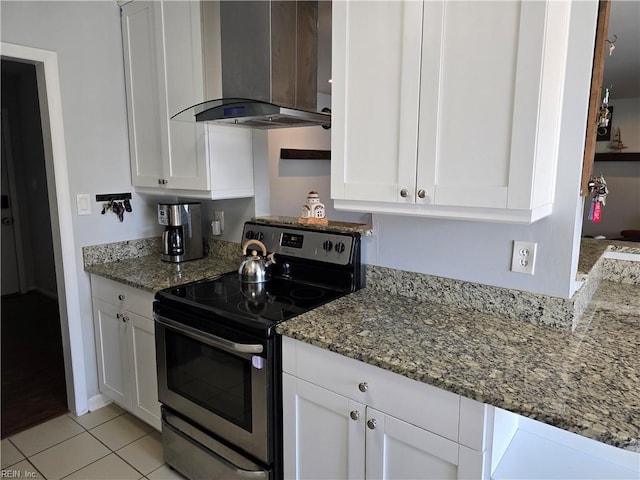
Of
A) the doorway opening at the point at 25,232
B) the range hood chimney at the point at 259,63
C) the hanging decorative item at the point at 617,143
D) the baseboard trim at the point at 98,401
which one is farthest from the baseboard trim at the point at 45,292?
the hanging decorative item at the point at 617,143

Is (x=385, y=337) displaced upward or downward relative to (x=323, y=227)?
downward

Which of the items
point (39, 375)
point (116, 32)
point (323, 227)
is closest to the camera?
point (323, 227)

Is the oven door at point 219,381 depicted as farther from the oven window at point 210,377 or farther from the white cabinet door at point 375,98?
the white cabinet door at point 375,98

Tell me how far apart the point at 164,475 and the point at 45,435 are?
2.64ft

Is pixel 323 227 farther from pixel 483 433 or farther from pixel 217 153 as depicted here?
pixel 483 433

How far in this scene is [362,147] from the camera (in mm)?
1542

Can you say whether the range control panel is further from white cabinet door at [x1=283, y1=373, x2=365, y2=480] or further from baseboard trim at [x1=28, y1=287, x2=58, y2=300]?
baseboard trim at [x1=28, y1=287, x2=58, y2=300]

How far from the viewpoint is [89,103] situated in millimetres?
2406

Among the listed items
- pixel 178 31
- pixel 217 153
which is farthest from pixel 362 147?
pixel 178 31

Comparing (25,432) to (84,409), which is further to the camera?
(84,409)

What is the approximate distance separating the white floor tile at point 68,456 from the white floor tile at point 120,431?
4 centimetres

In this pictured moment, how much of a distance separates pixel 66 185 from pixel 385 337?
1930mm

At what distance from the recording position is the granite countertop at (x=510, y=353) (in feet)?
3.46

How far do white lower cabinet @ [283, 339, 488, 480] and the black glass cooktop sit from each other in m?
0.19
